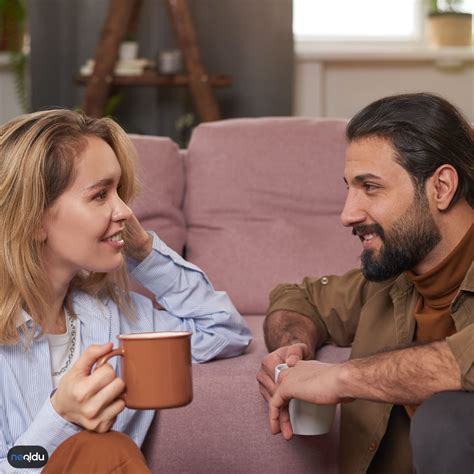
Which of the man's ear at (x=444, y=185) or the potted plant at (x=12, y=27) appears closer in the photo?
the man's ear at (x=444, y=185)

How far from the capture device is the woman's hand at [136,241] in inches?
69.3

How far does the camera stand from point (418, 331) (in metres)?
1.71

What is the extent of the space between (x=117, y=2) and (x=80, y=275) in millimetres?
2592

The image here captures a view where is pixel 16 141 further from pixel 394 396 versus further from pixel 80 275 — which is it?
pixel 394 396

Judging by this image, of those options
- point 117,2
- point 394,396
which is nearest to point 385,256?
point 394,396

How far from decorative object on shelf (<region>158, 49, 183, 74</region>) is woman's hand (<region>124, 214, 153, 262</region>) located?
8.37 feet

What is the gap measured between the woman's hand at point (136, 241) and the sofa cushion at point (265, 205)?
70 centimetres

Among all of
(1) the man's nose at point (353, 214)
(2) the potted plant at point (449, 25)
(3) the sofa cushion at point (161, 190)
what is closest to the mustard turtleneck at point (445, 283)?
(1) the man's nose at point (353, 214)

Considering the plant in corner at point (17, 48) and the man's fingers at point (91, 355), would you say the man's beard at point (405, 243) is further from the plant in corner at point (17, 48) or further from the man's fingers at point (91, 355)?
the plant in corner at point (17, 48)

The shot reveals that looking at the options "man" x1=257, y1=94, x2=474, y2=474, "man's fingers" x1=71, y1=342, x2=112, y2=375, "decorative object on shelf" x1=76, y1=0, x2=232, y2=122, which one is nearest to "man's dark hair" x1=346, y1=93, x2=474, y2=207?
"man" x1=257, y1=94, x2=474, y2=474

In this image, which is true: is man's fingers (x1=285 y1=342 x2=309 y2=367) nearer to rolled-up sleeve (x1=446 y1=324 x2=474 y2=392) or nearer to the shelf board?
rolled-up sleeve (x1=446 y1=324 x2=474 y2=392)

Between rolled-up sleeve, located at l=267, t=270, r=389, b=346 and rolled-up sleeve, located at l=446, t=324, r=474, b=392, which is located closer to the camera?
rolled-up sleeve, located at l=446, t=324, r=474, b=392

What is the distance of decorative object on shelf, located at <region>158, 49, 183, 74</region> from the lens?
4.23m

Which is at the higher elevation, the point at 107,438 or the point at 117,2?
the point at 117,2
